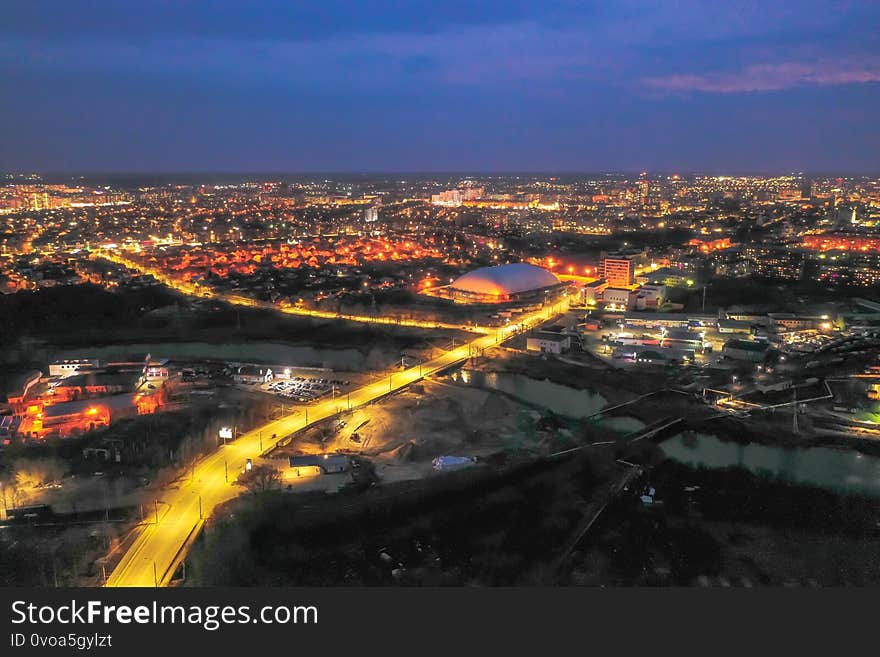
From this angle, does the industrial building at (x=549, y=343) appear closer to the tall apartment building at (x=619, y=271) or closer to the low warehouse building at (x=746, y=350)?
the low warehouse building at (x=746, y=350)

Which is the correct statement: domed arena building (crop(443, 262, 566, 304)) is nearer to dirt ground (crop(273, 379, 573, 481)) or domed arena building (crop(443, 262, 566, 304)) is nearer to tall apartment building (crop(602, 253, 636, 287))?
tall apartment building (crop(602, 253, 636, 287))

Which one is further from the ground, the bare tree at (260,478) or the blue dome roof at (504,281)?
the blue dome roof at (504,281)

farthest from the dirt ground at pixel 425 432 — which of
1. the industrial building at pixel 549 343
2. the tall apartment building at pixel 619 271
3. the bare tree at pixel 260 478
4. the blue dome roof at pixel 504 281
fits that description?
the tall apartment building at pixel 619 271

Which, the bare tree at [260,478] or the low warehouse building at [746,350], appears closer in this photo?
the bare tree at [260,478]

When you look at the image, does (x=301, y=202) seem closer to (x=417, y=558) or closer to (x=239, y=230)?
(x=239, y=230)

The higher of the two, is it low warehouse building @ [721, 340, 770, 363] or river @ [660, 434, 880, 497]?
low warehouse building @ [721, 340, 770, 363]

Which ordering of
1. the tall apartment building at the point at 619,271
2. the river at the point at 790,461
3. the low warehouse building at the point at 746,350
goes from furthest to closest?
the tall apartment building at the point at 619,271 → the low warehouse building at the point at 746,350 → the river at the point at 790,461

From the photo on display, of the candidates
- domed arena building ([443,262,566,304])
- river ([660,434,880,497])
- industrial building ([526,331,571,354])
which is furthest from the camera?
domed arena building ([443,262,566,304])

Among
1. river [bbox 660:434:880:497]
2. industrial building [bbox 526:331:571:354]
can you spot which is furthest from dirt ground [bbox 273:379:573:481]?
industrial building [bbox 526:331:571:354]
